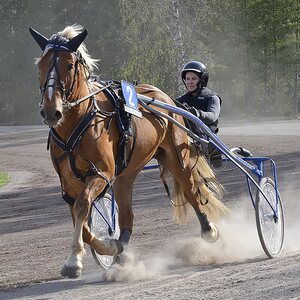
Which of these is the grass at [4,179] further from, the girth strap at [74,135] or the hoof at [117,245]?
the girth strap at [74,135]

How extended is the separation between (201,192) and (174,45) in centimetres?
2528

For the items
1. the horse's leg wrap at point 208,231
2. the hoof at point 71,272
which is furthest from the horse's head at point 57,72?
the horse's leg wrap at point 208,231

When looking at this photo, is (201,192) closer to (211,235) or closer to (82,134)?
(211,235)

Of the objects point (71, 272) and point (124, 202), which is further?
point (124, 202)

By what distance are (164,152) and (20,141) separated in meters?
23.5

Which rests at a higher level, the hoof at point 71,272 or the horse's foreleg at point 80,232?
the horse's foreleg at point 80,232

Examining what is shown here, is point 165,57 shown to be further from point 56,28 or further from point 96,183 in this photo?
point 96,183

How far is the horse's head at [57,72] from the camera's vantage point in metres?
5.25

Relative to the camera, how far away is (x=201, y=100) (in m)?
7.52

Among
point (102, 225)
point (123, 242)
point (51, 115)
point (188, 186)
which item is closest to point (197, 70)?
point (188, 186)

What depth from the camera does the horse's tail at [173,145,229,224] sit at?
7266mm

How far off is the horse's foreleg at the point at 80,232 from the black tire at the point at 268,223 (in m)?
1.62

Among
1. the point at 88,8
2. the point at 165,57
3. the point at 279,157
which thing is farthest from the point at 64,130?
the point at 88,8

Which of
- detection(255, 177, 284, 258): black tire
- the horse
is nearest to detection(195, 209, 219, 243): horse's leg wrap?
detection(255, 177, 284, 258): black tire
